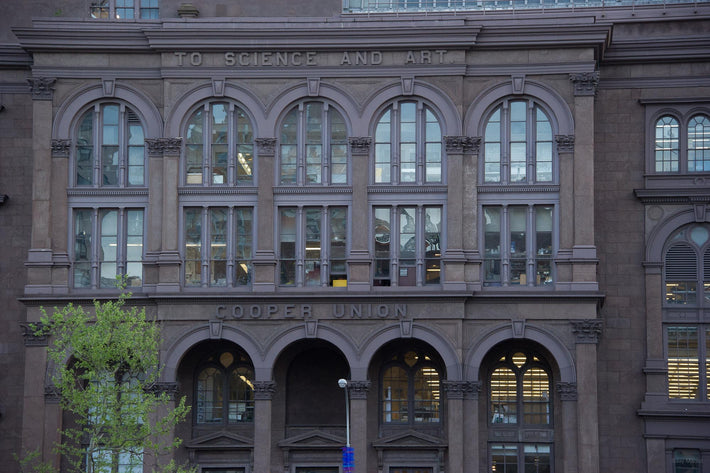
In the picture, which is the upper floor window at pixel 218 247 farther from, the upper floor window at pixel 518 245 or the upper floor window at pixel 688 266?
the upper floor window at pixel 688 266

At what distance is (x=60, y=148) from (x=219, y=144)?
6627mm

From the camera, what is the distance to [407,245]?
168ft

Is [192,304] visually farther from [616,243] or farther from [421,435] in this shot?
[616,243]

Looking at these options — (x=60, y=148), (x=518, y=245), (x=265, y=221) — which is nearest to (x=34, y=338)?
(x=60, y=148)

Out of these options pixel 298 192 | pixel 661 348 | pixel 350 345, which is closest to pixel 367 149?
pixel 298 192

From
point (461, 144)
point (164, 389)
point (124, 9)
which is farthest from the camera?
point (124, 9)

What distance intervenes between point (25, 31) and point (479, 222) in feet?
66.9

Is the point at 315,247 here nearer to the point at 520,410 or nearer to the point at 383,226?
the point at 383,226

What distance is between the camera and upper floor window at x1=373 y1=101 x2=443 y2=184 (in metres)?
51.3

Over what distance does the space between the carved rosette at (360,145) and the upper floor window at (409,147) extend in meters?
0.64

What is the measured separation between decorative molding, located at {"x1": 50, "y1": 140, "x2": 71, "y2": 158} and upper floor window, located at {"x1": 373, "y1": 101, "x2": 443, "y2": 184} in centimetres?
1289

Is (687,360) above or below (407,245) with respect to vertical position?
below

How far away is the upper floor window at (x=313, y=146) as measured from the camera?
51.6 meters

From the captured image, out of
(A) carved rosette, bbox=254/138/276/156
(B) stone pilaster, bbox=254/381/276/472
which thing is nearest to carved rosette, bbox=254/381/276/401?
(B) stone pilaster, bbox=254/381/276/472
